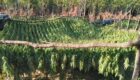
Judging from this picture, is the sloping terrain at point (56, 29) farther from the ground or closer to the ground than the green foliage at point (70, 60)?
closer to the ground

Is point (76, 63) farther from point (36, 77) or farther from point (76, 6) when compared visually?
point (76, 6)

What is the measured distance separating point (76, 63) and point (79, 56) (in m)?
A: 0.28

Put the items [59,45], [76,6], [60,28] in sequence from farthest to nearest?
[76,6] → [60,28] → [59,45]

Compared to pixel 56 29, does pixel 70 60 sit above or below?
above

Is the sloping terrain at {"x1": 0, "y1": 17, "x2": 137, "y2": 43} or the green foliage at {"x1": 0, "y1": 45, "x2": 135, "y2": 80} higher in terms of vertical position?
the green foliage at {"x1": 0, "y1": 45, "x2": 135, "y2": 80}

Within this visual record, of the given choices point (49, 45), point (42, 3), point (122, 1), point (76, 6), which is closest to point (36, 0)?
point (42, 3)

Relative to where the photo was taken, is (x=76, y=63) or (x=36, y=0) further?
(x=36, y=0)

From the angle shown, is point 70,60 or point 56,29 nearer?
point 70,60

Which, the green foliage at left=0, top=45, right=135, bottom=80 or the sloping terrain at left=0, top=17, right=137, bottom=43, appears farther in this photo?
the sloping terrain at left=0, top=17, right=137, bottom=43

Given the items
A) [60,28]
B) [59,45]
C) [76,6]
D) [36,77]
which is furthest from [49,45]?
[76,6]

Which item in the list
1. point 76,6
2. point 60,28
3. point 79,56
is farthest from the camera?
point 76,6

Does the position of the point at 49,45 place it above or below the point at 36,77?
above

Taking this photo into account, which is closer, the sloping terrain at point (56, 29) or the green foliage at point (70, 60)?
the green foliage at point (70, 60)

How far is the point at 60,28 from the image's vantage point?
1989 cm
